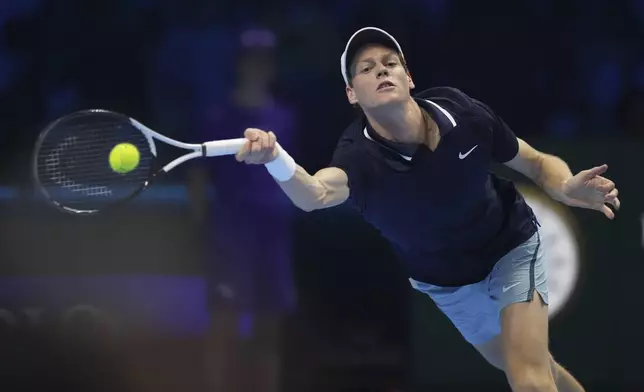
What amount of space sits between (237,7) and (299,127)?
2.78ft

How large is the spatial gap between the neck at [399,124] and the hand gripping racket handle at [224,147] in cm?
46

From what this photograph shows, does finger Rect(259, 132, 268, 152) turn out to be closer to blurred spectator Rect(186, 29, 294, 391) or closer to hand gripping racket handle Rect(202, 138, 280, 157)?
hand gripping racket handle Rect(202, 138, 280, 157)

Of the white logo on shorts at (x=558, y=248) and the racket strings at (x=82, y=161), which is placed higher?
the racket strings at (x=82, y=161)

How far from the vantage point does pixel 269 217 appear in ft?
14.9

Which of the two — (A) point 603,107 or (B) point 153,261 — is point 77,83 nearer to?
(B) point 153,261

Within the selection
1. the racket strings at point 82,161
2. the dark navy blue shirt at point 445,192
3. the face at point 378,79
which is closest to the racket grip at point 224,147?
the dark navy blue shirt at point 445,192

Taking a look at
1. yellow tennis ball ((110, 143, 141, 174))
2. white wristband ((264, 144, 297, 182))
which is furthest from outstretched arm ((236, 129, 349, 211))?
yellow tennis ball ((110, 143, 141, 174))

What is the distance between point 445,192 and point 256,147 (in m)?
0.67

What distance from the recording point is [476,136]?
10.3 ft

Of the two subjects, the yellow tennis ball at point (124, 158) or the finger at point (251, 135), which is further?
the yellow tennis ball at point (124, 158)

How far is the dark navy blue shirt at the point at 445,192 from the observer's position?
302 centimetres

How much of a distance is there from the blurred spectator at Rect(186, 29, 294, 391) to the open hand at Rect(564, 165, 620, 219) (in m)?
1.61

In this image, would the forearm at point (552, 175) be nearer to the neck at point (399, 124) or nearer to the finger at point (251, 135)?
the neck at point (399, 124)

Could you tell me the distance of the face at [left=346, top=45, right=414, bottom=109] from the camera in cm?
304
